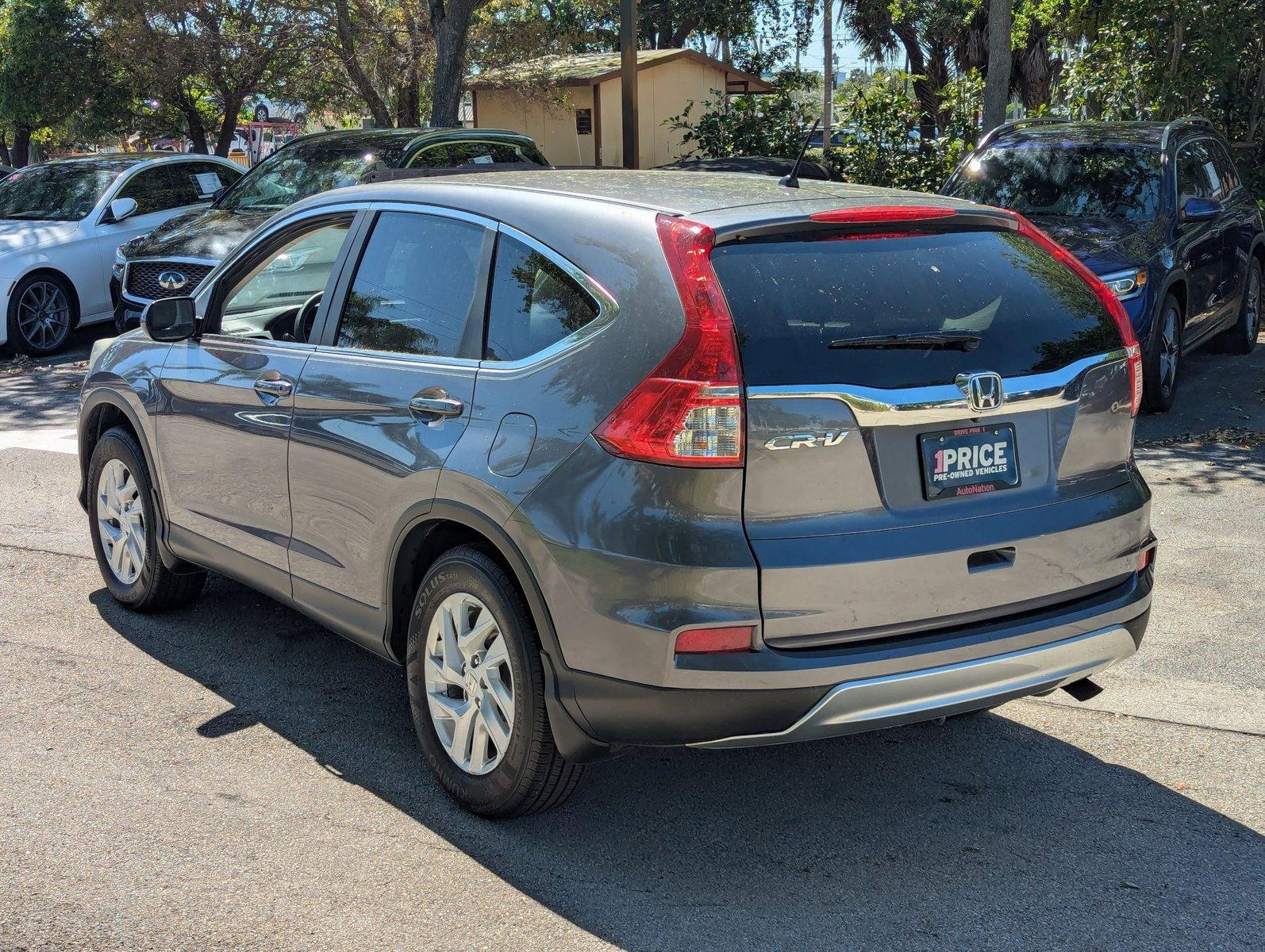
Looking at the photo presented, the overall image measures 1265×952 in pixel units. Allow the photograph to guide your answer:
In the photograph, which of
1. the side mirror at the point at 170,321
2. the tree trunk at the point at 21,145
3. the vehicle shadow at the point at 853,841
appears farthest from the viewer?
the tree trunk at the point at 21,145

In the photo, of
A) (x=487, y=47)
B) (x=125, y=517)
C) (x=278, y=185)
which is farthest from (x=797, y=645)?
(x=487, y=47)

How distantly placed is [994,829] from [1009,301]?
1.51 m

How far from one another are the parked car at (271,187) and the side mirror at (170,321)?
6.55m

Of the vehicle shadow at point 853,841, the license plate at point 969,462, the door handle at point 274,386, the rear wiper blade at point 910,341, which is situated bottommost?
the vehicle shadow at point 853,841

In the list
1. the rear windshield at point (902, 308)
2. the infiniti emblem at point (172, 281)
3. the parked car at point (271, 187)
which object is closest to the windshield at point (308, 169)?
the parked car at point (271, 187)

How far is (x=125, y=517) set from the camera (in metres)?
5.79

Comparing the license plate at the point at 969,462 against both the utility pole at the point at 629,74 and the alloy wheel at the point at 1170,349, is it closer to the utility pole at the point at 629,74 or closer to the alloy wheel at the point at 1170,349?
the alloy wheel at the point at 1170,349

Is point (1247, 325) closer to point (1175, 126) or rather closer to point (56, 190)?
point (1175, 126)

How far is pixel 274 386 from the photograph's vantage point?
4660 millimetres

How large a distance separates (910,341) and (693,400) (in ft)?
2.06

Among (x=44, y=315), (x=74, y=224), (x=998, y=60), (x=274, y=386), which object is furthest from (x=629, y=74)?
(x=274, y=386)

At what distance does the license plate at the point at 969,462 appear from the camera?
3498 millimetres

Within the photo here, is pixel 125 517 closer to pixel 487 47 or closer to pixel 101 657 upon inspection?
pixel 101 657

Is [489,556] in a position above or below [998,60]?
below
